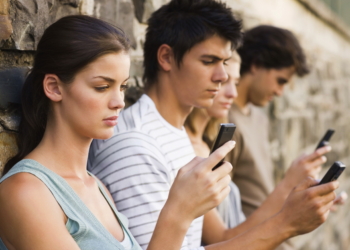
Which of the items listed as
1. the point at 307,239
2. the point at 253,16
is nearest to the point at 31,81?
the point at 253,16

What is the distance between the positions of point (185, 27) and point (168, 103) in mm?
310

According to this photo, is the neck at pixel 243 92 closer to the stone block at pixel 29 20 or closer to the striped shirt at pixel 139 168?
the striped shirt at pixel 139 168

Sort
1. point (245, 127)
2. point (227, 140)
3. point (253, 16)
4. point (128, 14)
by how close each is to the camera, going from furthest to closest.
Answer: point (253, 16) < point (245, 127) < point (128, 14) < point (227, 140)

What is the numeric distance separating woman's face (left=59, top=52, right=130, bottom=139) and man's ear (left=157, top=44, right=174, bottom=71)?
2.00 ft

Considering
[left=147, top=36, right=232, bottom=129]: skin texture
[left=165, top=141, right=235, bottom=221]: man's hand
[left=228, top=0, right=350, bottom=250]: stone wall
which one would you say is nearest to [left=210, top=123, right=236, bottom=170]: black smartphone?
[left=165, top=141, right=235, bottom=221]: man's hand

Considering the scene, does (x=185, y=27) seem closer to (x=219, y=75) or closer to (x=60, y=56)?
(x=219, y=75)

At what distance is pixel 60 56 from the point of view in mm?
1372

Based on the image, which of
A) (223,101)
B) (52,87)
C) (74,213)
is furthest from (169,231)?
(223,101)

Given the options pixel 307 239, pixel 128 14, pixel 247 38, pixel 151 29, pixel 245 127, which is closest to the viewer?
pixel 151 29

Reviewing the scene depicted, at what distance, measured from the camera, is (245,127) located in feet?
10.3

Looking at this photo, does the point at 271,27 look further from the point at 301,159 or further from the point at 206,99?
the point at 206,99

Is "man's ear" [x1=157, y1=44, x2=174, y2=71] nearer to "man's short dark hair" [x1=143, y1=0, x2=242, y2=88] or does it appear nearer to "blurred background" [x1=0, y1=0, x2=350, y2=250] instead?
"man's short dark hair" [x1=143, y1=0, x2=242, y2=88]

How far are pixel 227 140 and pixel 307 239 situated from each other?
4794 mm

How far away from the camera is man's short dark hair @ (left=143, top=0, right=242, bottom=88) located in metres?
1.97
